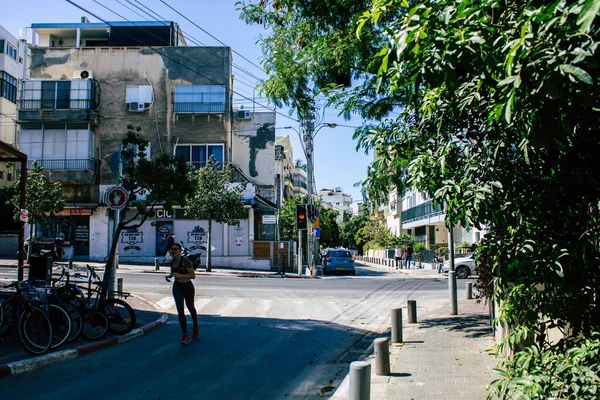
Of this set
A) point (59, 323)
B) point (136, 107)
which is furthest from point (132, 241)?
point (59, 323)

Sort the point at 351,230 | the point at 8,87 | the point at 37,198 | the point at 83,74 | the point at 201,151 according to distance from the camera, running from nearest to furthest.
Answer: the point at 37,198 < the point at 83,74 < the point at 201,151 < the point at 8,87 < the point at 351,230

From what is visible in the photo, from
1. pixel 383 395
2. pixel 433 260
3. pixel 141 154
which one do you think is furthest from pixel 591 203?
pixel 433 260

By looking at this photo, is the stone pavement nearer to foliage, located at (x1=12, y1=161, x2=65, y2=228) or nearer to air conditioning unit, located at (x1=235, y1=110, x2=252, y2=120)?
foliage, located at (x1=12, y1=161, x2=65, y2=228)

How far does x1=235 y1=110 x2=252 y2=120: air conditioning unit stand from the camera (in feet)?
122

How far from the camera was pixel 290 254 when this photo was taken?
3303cm

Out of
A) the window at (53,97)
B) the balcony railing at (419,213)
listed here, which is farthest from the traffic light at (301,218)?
the window at (53,97)

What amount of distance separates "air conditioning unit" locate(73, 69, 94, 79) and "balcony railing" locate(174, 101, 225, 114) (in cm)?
617

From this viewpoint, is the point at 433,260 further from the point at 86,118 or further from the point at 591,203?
the point at 591,203

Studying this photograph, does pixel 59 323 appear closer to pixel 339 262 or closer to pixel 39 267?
pixel 39 267

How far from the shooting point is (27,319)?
7871mm

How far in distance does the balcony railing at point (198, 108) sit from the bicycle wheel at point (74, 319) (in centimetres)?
2845

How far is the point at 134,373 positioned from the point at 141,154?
591 centimetres

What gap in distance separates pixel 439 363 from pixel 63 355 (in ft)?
18.4

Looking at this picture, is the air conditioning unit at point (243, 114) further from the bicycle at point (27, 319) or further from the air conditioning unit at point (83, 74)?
the bicycle at point (27, 319)
